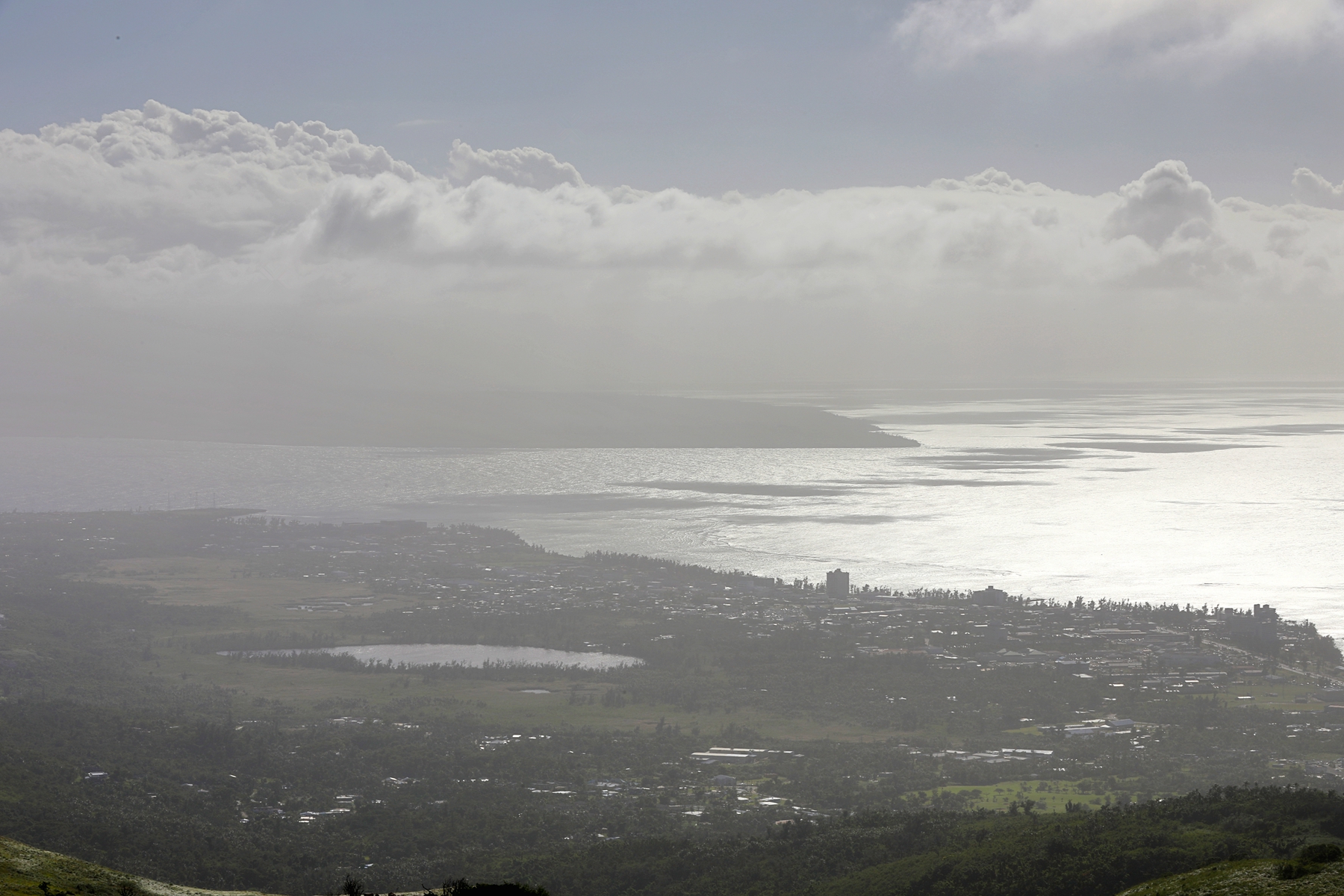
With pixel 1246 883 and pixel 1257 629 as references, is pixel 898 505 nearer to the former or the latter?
pixel 1257 629

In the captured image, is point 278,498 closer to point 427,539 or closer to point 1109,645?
point 427,539

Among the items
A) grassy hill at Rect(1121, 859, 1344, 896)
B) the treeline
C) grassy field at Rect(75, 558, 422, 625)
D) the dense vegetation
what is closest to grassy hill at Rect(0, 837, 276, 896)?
the dense vegetation

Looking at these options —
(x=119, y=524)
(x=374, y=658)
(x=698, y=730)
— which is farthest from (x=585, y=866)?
(x=119, y=524)

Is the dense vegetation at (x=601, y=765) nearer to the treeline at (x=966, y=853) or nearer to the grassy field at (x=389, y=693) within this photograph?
the treeline at (x=966, y=853)

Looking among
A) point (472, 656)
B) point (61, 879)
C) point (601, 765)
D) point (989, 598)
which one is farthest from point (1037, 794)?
point (472, 656)

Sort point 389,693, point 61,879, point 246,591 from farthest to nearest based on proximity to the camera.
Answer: point 246,591, point 389,693, point 61,879
